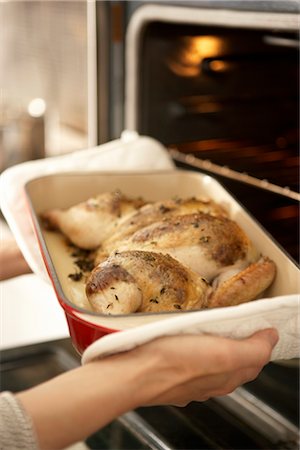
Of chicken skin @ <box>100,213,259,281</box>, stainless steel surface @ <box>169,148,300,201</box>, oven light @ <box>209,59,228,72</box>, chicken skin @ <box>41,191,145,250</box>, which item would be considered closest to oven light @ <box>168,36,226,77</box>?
oven light @ <box>209,59,228,72</box>

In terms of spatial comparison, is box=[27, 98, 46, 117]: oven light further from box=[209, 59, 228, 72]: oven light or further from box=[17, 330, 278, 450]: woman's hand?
box=[17, 330, 278, 450]: woman's hand

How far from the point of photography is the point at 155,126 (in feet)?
4.41

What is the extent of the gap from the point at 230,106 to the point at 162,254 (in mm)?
671

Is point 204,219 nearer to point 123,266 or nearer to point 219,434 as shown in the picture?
point 123,266

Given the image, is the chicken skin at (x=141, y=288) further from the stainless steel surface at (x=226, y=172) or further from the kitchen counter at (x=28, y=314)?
the kitchen counter at (x=28, y=314)

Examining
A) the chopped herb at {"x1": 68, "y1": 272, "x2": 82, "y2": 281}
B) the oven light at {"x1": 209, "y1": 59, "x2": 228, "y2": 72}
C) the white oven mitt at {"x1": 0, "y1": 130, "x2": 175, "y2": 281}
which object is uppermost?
the oven light at {"x1": 209, "y1": 59, "x2": 228, "y2": 72}

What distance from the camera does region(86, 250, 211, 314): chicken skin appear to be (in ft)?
2.39

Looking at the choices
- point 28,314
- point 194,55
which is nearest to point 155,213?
point 194,55

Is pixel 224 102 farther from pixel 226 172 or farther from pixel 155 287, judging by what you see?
pixel 155 287

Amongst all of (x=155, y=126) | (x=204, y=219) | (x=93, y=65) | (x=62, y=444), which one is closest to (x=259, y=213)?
(x=155, y=126)

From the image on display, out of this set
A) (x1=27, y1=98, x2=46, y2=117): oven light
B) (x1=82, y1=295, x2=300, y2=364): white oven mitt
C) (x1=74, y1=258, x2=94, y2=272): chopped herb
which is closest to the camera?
(x1=82, y1=295, x2=300, y2=364): white oven mitt

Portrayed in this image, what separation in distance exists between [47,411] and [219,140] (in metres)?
0.85

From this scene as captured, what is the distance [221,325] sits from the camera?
67cm

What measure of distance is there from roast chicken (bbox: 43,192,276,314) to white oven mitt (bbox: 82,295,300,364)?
0.07 meters
